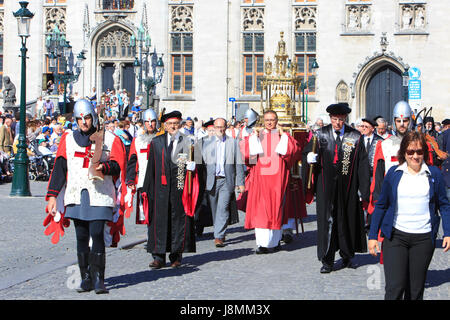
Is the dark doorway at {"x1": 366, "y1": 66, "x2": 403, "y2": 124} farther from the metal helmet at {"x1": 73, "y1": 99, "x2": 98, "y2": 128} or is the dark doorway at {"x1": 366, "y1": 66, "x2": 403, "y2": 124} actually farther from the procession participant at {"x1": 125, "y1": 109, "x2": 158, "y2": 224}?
the metal helmet at {"x1": 73, "y1": 99, "x2": 98, "y2": 128}

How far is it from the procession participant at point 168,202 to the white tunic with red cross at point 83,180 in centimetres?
150

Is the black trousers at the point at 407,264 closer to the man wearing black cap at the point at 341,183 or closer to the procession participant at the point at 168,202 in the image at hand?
the man wearing black cap at the point at 341,183

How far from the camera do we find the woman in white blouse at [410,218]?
6.37 metres

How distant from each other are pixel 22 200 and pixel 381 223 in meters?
11.9

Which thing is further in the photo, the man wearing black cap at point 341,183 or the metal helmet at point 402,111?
the man wearing black cap at point 341,183

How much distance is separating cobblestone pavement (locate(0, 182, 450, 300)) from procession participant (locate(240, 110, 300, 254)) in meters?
0.42

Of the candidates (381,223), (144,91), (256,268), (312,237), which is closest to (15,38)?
(144,91)

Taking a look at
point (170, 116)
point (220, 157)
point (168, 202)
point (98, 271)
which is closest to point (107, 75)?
point (220, 157)

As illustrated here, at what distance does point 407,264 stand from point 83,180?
329cm

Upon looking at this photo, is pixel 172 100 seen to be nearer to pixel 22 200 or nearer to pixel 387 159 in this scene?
pixel 22 200

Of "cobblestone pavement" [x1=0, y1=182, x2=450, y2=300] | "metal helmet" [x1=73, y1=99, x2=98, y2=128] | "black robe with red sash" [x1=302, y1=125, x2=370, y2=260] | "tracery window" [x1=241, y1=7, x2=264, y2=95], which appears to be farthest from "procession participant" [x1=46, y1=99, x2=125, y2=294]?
"tracery window" [x1=241, y1=7, x2=264, y2=95]

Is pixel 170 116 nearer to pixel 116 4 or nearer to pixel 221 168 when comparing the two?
pixel 221 168

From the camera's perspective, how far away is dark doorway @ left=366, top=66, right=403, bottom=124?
38.2 m

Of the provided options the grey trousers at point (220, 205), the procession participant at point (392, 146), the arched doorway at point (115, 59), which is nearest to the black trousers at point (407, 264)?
the procession participant at point (392, 146)
